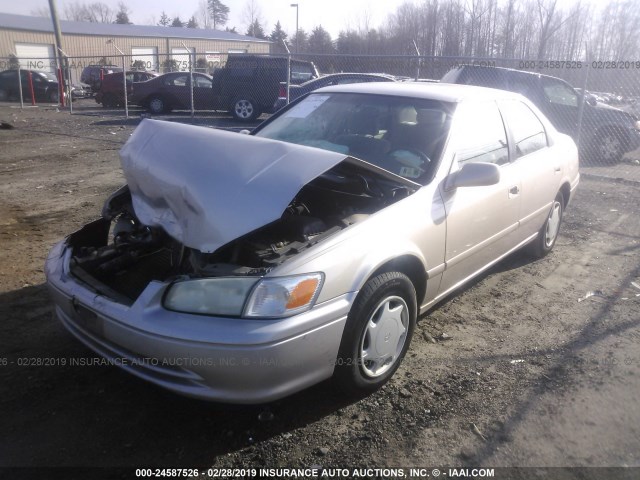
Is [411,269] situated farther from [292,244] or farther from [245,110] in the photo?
Answer: [245,110]

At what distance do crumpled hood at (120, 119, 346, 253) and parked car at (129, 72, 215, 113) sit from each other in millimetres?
15546

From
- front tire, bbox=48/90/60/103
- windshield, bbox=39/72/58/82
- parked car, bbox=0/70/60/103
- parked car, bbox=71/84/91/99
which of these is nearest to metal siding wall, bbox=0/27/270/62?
parked car, bbox=71/84/91/99

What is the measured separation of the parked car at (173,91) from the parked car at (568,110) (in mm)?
9820

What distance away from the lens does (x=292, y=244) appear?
2.83 m

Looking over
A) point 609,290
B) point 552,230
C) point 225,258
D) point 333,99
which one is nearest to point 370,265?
point 225,258

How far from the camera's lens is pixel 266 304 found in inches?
96.6

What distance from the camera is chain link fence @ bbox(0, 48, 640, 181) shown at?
1070 cm

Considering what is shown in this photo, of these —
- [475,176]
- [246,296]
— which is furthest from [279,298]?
[475,176]

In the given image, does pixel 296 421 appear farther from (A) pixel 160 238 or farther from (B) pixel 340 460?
(A) pixel 160 238

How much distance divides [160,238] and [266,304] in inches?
40.8

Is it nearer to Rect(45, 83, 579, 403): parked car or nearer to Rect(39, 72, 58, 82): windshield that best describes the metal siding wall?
Rect(39, 72, 58, 82): windshield

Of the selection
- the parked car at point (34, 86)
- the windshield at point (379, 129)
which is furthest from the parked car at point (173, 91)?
the windshield at point (379, 129)

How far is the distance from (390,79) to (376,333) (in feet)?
34.6

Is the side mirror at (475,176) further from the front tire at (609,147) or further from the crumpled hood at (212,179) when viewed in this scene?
the front tire at (609,147)
